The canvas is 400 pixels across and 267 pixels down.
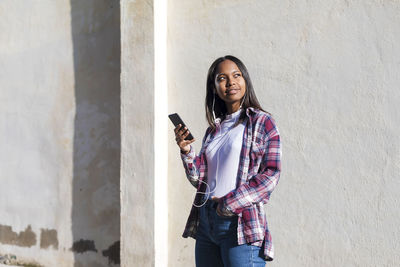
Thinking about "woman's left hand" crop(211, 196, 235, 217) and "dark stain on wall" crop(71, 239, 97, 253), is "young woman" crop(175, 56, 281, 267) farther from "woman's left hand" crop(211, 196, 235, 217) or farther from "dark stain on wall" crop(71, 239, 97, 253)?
"dark stain on wall" crop(71, 239, 97, 253)

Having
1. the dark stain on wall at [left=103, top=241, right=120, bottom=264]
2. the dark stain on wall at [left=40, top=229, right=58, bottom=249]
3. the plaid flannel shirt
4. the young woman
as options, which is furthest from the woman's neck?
the dark stain on wall at [left=40, top=229, right=58, bottom=249]

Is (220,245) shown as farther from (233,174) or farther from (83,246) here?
(83,246)

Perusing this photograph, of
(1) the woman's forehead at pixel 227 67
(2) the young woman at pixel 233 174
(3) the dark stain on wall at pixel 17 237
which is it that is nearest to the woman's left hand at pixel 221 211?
(2) the young woman at pixel 233 174

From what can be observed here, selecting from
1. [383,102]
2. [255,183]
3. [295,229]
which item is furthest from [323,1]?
[255,183]

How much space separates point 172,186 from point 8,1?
2.92 meters

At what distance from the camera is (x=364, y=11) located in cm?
342

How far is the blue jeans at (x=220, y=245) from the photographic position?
7.25 ft

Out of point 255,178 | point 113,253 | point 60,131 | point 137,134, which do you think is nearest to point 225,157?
point 255,178

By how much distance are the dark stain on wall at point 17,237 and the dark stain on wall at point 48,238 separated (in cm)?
11

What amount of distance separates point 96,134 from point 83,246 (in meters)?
1.11

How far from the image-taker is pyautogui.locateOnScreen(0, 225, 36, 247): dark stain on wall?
518 cm

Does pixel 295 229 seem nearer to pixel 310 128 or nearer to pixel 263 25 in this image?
pixel 310 128

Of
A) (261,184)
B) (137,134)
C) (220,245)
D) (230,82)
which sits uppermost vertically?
(230,82)

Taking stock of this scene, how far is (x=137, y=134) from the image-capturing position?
421 centimetres
